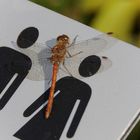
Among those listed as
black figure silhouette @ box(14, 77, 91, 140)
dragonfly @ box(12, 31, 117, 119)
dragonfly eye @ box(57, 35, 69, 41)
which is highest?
dragonfly eye @ box(57, 35, 69, 41)

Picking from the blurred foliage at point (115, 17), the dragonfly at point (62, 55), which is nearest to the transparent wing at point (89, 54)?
the dragonfly at point (62, 55)

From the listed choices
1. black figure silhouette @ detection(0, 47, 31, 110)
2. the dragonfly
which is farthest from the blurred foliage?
black figure silhouette @ detection(0, 47, 31, 110)

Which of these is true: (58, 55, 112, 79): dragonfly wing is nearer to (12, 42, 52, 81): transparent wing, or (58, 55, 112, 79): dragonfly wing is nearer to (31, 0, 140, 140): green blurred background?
(12, 42, 52, 81): transparent wing

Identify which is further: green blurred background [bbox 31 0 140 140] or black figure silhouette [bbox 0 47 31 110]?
green blurred background [bbox 31 0 140 140]

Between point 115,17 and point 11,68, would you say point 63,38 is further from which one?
point 115,17

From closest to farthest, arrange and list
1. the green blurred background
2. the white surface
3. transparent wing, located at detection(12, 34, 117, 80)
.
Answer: the white surface, transparent wing, located at detection(12, 34, 117, 80), the green blurred background

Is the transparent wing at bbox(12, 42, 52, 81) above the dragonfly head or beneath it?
beneath

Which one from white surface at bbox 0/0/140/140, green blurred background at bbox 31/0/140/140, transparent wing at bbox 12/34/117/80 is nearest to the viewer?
white surface at bbox 0/0/140/140
